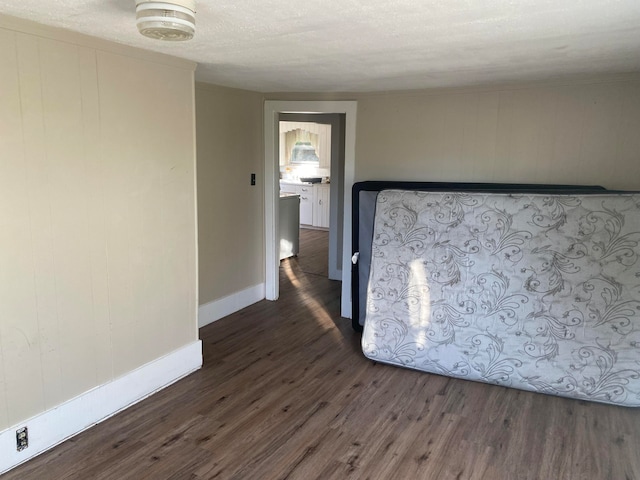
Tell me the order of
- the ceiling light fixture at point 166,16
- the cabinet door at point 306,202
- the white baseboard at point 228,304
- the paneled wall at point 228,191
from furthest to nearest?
1. the cabinet door at point 306,202
2. the white baseboard at point 228,304
3. the paneled wall at point 228,191
4. the ceiling light fixture at point 166,16

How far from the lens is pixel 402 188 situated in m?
3.74

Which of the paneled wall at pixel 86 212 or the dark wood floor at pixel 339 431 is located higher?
the paneled wall at pixel 86 212

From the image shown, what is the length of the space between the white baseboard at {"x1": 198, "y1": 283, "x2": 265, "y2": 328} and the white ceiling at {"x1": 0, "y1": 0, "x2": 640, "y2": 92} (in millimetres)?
1995

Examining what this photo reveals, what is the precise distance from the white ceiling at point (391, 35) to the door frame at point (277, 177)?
89cm

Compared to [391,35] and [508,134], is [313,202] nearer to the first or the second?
[508,134]

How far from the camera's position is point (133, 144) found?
2691mm

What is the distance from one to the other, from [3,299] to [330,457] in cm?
174

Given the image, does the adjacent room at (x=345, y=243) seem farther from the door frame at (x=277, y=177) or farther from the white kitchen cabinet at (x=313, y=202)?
the white kitchen cabinet at (x=313, y=202)

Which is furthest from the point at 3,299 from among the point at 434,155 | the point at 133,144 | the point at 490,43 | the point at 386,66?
the point at 434,155

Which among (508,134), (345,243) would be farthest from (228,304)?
(508,134)

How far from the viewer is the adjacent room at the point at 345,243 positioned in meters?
2.16

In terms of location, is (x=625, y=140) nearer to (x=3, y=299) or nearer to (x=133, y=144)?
(x=133, y=144)

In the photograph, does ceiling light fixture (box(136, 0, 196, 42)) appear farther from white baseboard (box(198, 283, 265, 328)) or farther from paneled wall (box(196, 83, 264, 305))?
white baseboard (box(198, 283, 265, 328))

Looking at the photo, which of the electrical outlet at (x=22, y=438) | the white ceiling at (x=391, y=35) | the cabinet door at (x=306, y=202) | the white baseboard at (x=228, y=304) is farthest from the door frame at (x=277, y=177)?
the cabinet door at (x=306, y=202)
